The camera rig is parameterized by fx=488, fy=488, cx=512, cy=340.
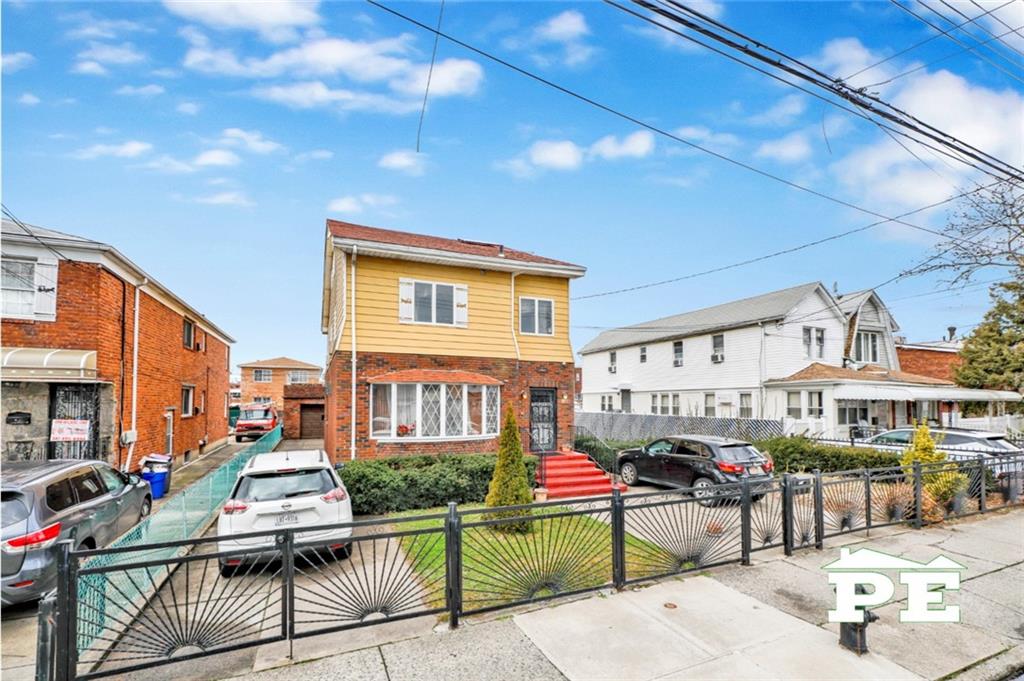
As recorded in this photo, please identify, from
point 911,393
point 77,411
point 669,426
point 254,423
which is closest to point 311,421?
point 254,423

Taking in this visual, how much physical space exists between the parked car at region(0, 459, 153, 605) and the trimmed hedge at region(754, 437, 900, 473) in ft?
50.8

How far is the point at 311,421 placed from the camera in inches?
1082

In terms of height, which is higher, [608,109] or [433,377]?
[608,109]

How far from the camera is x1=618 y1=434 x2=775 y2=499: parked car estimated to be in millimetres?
10820

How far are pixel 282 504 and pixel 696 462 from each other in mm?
8874

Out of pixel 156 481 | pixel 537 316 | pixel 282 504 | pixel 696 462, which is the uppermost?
pixel 537 316

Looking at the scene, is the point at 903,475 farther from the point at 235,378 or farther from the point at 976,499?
the point at 235,378

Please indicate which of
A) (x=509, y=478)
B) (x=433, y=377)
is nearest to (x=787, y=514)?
(x=509, y=478)

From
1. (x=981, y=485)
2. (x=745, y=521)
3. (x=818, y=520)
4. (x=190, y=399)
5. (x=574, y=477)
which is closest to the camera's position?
(x=745, y=521)

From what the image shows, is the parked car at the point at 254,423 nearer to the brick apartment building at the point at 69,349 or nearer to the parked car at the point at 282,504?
the brick apartment building at the point at 69,349

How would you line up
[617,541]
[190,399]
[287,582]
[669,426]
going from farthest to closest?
[669,426] → [190,399] → [617,541] → [287,582]

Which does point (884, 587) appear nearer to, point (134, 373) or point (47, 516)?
point (47, 516)

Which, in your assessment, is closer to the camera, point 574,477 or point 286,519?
point 286,519

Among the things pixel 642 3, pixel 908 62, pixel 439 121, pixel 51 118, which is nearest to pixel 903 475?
pixel 908 62
